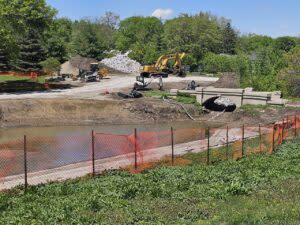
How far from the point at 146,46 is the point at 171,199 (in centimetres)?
9619

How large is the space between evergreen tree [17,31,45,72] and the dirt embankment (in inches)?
1019

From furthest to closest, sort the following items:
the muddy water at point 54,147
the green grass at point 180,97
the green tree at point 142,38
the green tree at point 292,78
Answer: the green tree at point 142,38
the green tree at point 292,78
the green grass at point 180,97
the muddy water at point 54,147

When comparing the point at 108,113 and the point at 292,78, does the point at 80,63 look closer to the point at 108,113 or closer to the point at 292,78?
the point at 108,113

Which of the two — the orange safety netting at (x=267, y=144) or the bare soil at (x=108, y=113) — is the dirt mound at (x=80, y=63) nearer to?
the bare soil at (x=108, y=113)

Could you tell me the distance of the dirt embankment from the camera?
44.5 metres

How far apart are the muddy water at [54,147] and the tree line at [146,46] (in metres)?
14.3

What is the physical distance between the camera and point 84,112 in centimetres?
4766

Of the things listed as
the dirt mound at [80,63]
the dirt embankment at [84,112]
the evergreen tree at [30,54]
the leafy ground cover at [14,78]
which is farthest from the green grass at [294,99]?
the evergreen tree at [30,54]

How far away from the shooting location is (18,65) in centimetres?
7319

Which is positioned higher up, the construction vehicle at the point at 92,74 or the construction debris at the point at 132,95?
the construction vehicle at the point at 92,74

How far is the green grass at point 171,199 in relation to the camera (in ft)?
38.7

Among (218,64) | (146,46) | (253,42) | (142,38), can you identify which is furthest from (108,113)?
(253,42)

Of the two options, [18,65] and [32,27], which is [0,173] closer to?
[32,27]

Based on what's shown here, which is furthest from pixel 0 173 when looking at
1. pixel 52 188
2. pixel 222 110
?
pixel 222 110
